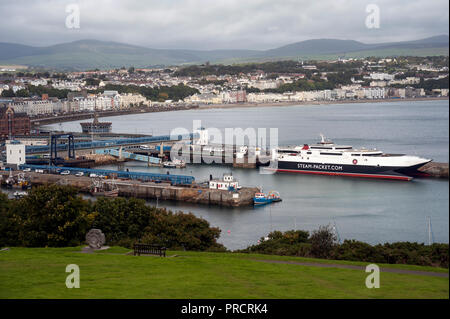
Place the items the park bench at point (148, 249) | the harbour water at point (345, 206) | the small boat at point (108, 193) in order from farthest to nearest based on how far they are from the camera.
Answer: the small boat at point (108, 193)
the harbour water at point (345, 206)
the park bench at point (148, 249)

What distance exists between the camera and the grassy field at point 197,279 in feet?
11.0

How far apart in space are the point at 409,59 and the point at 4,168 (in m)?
51.4

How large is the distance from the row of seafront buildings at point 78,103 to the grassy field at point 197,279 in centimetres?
3255

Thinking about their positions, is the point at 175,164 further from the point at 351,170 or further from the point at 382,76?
the point at 382,76

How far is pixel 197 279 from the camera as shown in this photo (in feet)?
12.5

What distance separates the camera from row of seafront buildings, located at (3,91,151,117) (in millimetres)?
38125

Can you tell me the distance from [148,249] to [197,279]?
1.56 meters

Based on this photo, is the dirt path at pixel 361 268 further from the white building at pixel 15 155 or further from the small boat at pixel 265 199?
the white building at pixel 15 155

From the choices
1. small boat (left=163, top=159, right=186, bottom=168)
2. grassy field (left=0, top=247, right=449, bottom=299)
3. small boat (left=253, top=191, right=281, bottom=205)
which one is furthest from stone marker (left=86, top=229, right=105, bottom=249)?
small boat (left=163, top=159, right=186, bottom=168)

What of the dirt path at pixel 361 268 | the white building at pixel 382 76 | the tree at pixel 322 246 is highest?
the white building at pixel 382 76

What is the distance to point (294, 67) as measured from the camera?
238 feet

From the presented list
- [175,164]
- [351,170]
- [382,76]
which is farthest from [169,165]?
[382,76]

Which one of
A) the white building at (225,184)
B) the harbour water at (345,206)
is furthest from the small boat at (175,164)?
the white building at (225,184)

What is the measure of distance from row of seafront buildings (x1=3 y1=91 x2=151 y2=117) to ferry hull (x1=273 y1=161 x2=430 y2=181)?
2249 centimetres
